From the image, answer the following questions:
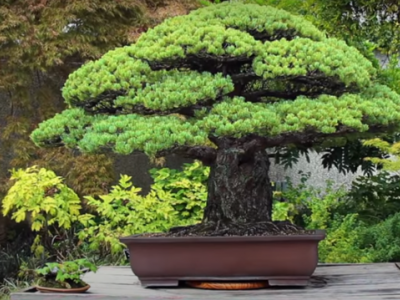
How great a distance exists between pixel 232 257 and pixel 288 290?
0.19 m

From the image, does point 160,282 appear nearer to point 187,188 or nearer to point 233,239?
point 233,239

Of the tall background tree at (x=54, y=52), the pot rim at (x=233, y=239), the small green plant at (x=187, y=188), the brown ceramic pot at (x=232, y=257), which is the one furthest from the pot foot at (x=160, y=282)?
the tall background tree at (x=54, y=52)

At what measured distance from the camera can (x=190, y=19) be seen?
205 centimetres

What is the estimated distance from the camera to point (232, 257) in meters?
1.87

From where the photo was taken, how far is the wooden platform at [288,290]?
67.7 inches

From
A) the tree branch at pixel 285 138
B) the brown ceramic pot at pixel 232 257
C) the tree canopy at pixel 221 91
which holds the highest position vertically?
the tree canopy at pixel 221 91

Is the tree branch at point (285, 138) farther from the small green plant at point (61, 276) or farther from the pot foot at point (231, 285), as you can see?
the small green plant at point (61, 276)

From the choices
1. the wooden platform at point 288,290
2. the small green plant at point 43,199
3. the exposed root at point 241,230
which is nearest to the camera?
the wooden platform at point 288,290

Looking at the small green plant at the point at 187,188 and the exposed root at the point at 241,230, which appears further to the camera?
the small green plant at the point at 187,188

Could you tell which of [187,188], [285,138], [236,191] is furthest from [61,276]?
[187,188]

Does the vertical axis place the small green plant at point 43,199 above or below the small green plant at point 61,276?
above

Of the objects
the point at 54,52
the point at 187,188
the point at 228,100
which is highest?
the point at 54,52

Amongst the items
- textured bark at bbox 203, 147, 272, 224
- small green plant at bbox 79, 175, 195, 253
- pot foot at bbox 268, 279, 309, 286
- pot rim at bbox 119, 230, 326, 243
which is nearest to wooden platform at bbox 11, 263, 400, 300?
pot foot at bbox 268, 279, 309, 286

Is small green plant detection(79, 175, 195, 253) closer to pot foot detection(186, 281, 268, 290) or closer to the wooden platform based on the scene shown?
the wooden platform
